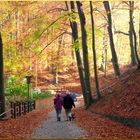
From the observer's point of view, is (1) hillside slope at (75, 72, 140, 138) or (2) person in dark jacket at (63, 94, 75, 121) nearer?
(1) hillside slope at (75, 72, 140, 138)

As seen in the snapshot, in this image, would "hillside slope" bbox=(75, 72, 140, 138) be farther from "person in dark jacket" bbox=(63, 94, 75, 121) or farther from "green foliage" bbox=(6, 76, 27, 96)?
"green foliage" bbox=(6, 76, 27, 96)

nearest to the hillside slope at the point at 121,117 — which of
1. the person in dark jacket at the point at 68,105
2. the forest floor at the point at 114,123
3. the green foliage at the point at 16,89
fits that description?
the forest floor at the point at 114,123

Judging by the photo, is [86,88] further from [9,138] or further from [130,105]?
[9,138]

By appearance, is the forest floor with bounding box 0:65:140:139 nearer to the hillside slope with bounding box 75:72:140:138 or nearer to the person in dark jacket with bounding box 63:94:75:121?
the hillside slope with bounding box 75:72:140:138

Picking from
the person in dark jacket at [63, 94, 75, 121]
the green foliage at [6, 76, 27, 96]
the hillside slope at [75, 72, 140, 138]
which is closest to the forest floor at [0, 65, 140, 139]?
the hillside slope at [75, 72, 140, 138]

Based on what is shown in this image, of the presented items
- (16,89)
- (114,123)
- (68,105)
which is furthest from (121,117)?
(16,89)

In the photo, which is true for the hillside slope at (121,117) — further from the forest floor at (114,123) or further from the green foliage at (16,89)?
the green foliage at (16,89)

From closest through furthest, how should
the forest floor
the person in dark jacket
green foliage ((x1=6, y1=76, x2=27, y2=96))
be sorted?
1. the forest floor
2. the person in dark jacket
3. green foliage ((x1=6, y1=76, x2=27, y2=96))

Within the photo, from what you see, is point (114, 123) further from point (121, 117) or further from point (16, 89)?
point (16, 89)

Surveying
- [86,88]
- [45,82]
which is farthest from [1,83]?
[45,82]

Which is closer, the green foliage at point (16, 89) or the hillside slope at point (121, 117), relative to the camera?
the hillside slope at point (121, 117)

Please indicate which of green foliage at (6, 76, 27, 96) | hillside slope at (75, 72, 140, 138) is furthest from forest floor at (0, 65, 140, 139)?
green foliage at (6, 76, 27, 96)

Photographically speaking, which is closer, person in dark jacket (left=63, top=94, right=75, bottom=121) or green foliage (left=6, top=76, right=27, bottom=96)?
person in dark jacket (left=63, top=94, right=75, bottom=121)

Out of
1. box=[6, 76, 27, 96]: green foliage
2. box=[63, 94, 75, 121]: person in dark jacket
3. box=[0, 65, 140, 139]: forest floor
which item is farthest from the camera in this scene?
box=[6, 76, 27, 96]: green foliage
